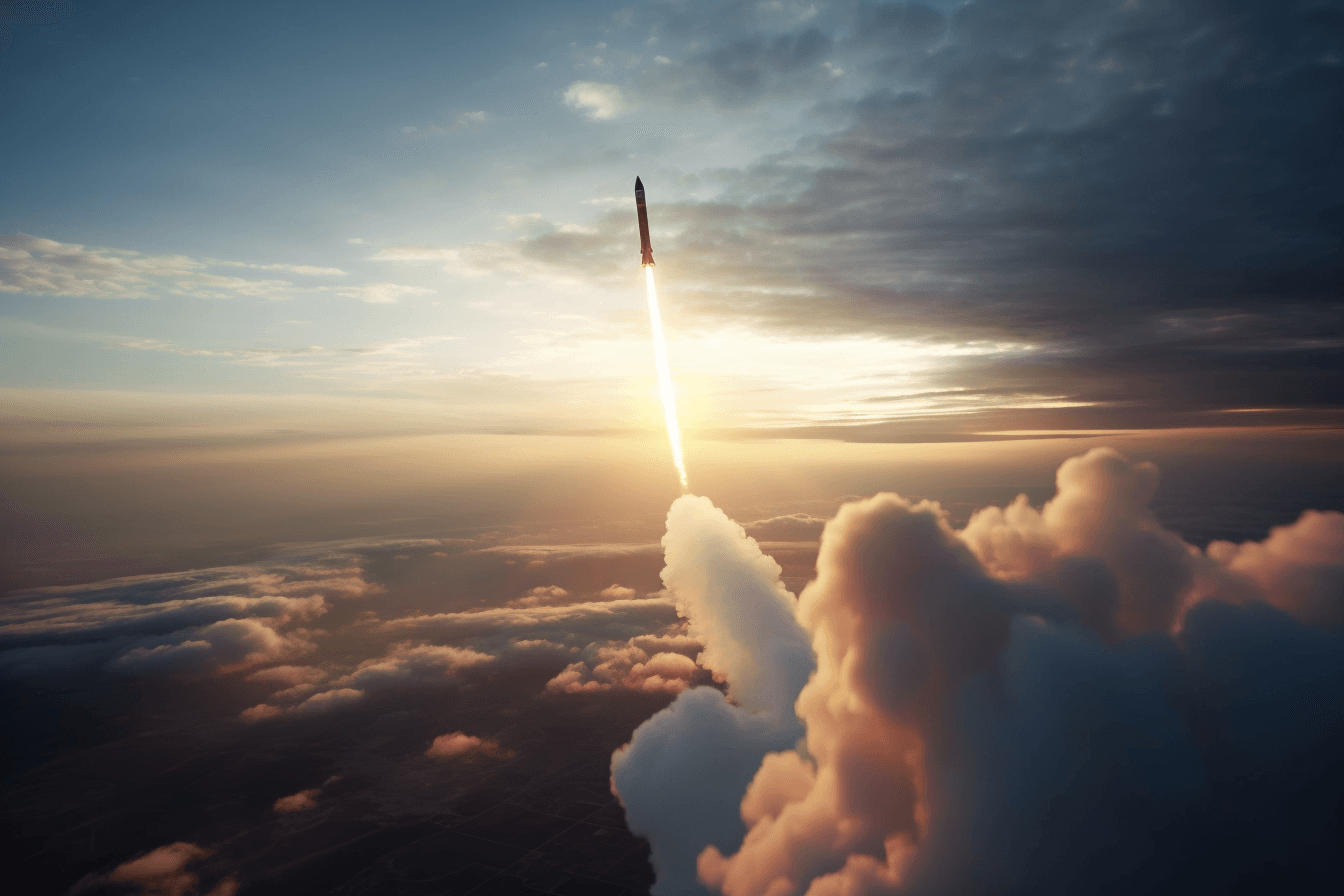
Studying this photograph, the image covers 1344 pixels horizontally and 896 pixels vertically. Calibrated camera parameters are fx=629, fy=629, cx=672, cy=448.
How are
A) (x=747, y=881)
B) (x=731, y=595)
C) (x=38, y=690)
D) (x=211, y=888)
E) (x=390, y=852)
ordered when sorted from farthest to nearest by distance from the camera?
(x=38, y=690) < (x=390, y=852) < (x=211, y=888) < (x=731, y=595) < (x=747, y=881)

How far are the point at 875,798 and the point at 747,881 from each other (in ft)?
33.8

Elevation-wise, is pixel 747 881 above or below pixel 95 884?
above

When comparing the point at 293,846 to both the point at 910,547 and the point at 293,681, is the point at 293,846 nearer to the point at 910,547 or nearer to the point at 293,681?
the point at 293,681

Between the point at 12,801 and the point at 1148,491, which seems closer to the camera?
the point at 1148,491

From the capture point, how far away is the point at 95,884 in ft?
315

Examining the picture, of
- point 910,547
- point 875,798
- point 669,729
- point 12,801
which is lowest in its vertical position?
point 12,801

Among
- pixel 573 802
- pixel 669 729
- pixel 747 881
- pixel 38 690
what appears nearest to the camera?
pixel 747 881

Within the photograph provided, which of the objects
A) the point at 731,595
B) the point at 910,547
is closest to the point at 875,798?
the point at 910,547

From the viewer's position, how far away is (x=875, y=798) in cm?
3994

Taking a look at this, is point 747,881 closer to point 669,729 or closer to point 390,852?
point 669,729

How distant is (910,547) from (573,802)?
344ft

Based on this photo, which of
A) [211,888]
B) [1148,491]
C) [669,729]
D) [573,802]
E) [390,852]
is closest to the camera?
[1148,491]

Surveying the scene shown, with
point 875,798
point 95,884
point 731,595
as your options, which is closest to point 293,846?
point 95,884

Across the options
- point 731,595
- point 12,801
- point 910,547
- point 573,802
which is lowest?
point 573,802
